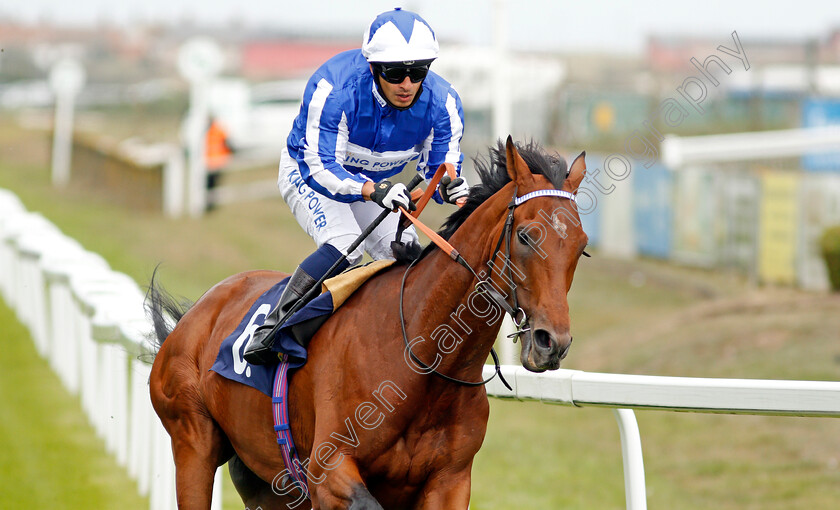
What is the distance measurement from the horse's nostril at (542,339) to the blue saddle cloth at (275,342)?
0.96 m

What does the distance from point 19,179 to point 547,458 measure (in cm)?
2109

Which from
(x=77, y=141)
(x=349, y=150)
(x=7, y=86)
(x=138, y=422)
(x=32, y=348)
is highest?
(x=349, y=150)

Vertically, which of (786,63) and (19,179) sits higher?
(786,63)

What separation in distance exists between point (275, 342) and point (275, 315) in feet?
0.31

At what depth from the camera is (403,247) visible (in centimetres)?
358

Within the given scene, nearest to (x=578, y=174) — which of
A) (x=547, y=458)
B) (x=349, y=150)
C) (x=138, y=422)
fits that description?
(x=349, y=150)

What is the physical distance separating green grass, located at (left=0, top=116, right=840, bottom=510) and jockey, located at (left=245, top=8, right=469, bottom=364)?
1031 millimetres

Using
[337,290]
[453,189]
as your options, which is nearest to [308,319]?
[337,290]

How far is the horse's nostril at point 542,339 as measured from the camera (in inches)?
109

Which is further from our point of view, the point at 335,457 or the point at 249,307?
the point at 249,307

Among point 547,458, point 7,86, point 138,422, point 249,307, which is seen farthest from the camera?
point 7,86

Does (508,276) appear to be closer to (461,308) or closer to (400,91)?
(461,308)

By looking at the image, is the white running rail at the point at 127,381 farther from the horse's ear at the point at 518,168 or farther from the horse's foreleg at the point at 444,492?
the horse's ear at the point at 518,168

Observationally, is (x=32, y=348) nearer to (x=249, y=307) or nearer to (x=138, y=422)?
(x=138, y=422)
